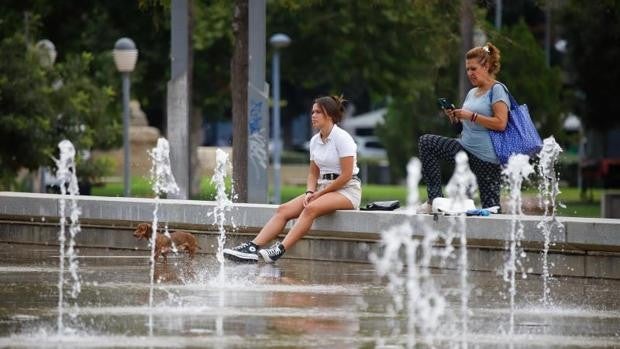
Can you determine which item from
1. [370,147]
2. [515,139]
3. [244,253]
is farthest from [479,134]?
[370,147]

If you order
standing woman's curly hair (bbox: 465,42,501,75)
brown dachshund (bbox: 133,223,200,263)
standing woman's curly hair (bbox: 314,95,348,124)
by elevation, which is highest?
standing woman's curly hair (bbox: 465,42,501,75)

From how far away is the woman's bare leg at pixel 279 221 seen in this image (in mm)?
14609

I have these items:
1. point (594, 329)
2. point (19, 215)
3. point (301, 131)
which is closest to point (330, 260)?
point (19, 215)

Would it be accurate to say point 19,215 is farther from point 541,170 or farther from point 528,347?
point 528,347

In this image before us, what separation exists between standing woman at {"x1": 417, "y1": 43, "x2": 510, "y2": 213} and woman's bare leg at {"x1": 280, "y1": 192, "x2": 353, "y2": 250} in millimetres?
699

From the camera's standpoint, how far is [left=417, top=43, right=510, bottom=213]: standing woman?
14406 millimetres

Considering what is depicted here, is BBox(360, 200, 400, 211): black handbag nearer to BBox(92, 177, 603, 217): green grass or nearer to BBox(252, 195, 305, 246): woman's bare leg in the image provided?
BBox(252, 195, 305, 246): woman's bare leg

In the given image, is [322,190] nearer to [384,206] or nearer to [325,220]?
[325,220]

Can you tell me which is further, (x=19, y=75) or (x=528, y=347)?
(x=19, y=75)

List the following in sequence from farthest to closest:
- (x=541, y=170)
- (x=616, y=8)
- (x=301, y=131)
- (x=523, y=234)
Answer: (x=301, y=131) → (x=616, y=8) → (x=541, y=170) → (x=523, y=234)

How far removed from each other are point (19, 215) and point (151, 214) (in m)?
1.59

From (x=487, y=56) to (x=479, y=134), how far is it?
64 centimetres

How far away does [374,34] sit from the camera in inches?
1816

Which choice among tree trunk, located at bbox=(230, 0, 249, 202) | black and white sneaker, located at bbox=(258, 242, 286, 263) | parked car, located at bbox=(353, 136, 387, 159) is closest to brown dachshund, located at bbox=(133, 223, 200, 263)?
black and white sneaker, located at bbox=(258, 242, 286, 263)
